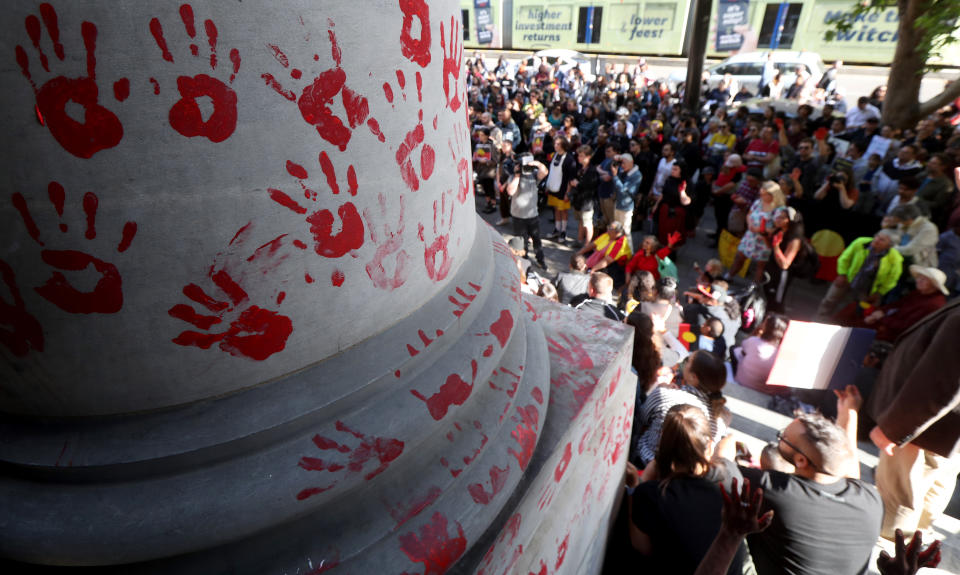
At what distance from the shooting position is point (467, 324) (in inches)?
55.4

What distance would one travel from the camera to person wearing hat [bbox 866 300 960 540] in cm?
296

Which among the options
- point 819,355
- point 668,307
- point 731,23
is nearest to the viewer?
point 819,355

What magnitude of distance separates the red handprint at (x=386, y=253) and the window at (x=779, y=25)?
91.3ft

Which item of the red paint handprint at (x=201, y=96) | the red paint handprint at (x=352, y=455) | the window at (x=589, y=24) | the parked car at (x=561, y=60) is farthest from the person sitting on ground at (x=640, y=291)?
the window at (x=589, y=24)

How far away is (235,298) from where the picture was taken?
3.20 ft

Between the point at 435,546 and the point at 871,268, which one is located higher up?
the point at 435,546

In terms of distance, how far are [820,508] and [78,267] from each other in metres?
2.77

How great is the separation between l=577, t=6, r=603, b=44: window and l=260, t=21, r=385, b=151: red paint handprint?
30.0 m

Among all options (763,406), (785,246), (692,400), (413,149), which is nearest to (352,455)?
(413,149)

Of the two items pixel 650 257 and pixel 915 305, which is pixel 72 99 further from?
pixel 650 257

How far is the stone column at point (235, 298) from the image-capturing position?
0.81m

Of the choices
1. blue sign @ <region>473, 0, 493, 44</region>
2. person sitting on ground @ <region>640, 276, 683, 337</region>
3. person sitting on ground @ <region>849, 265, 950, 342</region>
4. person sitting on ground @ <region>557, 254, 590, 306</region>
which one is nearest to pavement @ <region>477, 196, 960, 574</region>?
person sitting on ground @ <region>640, 276, 683, 337</region>

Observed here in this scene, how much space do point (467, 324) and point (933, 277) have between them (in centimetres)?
463

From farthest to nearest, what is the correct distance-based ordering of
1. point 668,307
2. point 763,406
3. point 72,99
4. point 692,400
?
point 763,406, point 668,307, point 692,400, point 72,99
